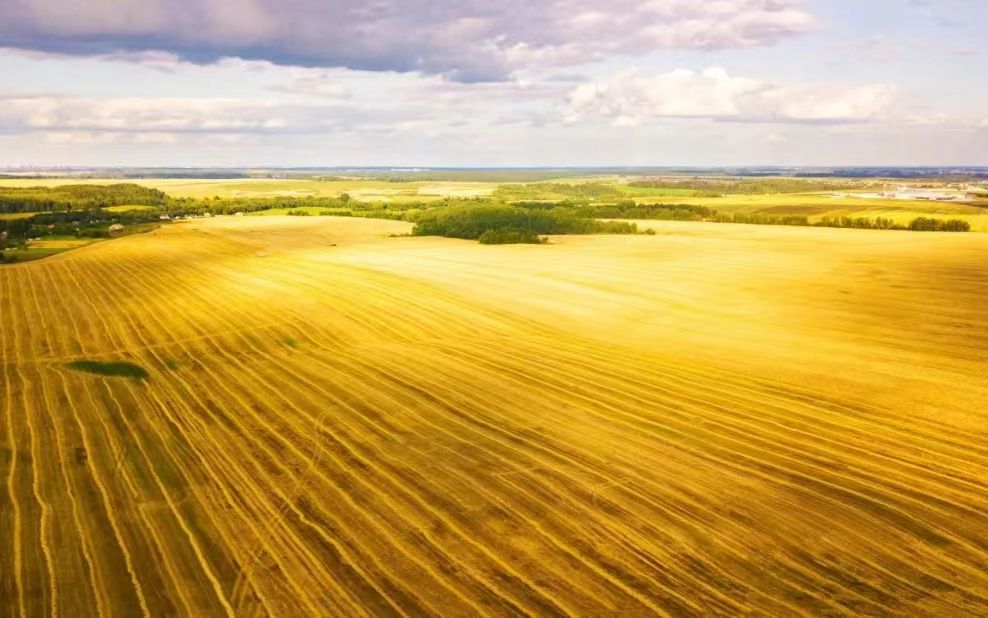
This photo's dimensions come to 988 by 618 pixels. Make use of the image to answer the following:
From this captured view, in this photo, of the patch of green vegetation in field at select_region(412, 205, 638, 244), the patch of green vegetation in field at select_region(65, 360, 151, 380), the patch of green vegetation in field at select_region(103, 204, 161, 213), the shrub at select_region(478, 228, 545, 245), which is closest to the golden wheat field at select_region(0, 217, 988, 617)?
the patch of green vegetation in field at select_region(65, 360, 151, 380)

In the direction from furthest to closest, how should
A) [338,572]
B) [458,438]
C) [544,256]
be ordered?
[544,256], [458,438], [338,572]

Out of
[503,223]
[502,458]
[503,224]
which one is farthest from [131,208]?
[502,458]

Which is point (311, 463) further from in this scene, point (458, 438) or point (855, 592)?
point (855, 592)

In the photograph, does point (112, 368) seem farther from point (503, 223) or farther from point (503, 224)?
point (503, 223)

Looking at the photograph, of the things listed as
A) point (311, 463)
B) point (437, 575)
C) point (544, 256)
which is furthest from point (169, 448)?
point (544, 256)

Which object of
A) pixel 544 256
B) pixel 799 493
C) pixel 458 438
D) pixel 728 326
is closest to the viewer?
pixel 799 493

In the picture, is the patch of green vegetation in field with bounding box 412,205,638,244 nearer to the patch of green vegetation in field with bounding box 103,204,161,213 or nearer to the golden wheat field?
the golden wheat field

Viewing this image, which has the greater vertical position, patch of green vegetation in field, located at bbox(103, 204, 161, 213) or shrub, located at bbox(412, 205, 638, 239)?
patch of green vegetation in field, located at bbox(103, 204, 161, 213)
